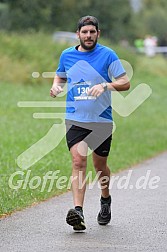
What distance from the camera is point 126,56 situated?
144 ft

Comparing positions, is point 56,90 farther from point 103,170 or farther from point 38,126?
point 38,126

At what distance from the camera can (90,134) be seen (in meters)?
8.83

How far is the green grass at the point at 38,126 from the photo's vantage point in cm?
1266

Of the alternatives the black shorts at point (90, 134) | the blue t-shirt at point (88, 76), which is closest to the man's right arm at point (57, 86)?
the blue t-shirt at point (88, 76)

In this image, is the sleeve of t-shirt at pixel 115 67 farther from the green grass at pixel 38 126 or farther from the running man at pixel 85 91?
the green grass at pixel 38 126

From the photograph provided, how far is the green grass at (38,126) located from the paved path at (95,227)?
462 millimetres

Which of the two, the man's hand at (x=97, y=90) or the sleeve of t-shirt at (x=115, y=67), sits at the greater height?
the sleeve of t-shirt at (x=115, y=67)

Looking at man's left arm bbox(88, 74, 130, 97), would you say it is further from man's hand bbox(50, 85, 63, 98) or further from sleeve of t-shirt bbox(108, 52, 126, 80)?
man's hand bbox(50, 85, 63, 98)

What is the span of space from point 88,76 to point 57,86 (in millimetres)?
349

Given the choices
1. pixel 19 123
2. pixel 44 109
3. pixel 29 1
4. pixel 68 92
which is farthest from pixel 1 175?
pixel 29 1

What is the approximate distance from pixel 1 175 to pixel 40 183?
2.30 ft

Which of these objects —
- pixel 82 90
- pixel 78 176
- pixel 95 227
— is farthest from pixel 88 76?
pixel 95 227

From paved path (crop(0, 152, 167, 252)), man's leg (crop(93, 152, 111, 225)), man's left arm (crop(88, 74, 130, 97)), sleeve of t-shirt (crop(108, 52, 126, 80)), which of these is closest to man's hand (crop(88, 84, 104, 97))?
man's left arm (crop(88, 74, 130, 97))

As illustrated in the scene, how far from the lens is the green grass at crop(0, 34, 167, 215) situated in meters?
12.7
